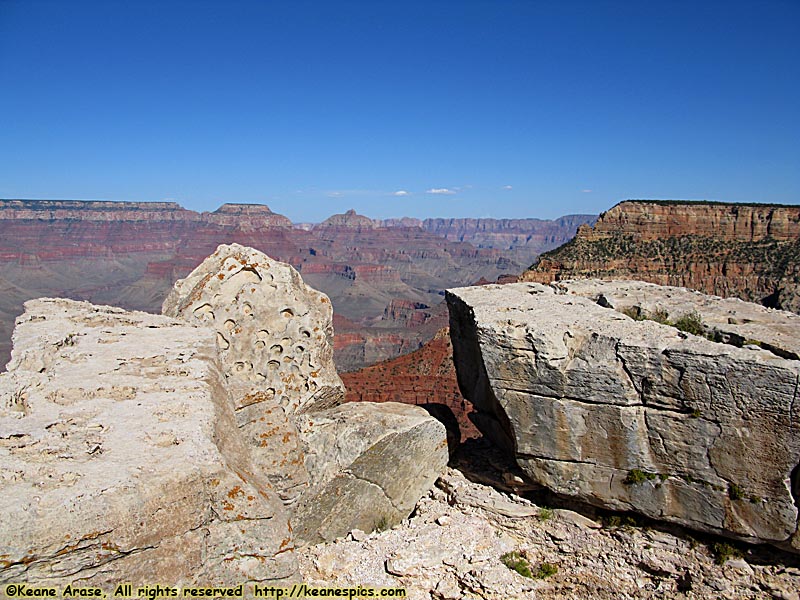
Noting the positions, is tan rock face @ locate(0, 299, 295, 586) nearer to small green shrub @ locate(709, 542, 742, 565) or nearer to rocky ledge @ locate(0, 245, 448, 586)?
rocky ledge @ locate(0, 245, 448, 586)

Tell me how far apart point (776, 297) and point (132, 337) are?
43.4m

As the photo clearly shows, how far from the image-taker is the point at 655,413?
20.4 ft

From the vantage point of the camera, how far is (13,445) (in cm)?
355

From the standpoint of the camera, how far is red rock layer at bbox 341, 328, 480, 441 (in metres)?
15.1

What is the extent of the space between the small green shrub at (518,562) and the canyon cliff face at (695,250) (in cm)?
3133

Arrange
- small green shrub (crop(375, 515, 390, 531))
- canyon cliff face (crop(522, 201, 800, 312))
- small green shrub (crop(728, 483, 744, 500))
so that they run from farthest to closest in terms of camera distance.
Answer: canyon cliff face (crop(522, 201, 800, 312))
small green shrub (crop(375, 515, 390, 531))
small green shrub (crop(728, 483, 744, 500))

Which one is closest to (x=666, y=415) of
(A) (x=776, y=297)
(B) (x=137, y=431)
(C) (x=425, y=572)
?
(C) (x=425, y=572)

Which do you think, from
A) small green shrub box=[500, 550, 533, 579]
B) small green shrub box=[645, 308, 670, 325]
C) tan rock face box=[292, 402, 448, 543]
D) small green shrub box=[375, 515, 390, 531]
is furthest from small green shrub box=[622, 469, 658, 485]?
small green shrub box=[375, 515, 390, 531]

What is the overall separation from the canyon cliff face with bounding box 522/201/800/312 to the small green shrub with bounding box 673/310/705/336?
30049 mm

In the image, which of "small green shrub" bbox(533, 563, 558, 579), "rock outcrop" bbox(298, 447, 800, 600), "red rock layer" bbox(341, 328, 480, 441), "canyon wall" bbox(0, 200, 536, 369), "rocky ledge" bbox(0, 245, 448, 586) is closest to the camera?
"rocky ledge" bbox(0, 245, 448, 586)

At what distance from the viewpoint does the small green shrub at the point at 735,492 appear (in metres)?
5.96

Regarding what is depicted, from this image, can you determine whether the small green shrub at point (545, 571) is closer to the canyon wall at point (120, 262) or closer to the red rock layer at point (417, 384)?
the red rock layer at point (417, 384)

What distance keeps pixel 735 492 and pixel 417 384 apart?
11627 mm

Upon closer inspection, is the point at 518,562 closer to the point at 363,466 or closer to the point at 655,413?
the point at 363,466
